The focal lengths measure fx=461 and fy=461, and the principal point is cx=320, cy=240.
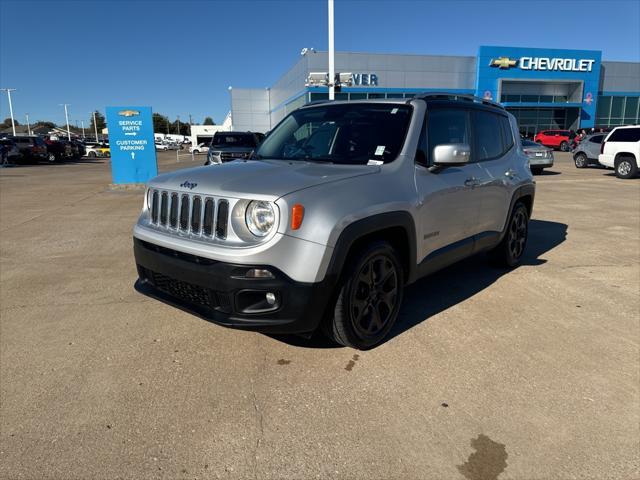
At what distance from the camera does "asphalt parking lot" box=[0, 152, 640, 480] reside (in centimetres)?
233

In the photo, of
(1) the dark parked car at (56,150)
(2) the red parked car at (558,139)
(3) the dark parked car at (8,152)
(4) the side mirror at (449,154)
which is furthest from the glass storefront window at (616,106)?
(4) the side mirror at (449,154)

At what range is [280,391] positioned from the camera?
114 inches

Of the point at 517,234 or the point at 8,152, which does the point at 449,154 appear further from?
the point at 8,152

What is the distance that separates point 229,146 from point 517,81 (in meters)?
41.1

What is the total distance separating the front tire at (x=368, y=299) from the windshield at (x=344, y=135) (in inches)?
30.4

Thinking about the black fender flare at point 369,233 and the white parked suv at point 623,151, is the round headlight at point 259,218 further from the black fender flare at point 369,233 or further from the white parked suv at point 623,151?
Answer: the white parked suv at point 623,151

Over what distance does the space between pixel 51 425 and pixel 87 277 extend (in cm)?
289

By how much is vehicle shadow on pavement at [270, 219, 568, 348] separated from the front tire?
9.8 inches

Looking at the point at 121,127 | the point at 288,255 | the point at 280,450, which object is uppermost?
the point at 121,127

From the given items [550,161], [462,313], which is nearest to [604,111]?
[550,161]

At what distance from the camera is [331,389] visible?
292cm

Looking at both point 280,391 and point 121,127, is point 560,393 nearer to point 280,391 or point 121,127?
point 280,391

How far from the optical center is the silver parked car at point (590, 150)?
19509 millimetres

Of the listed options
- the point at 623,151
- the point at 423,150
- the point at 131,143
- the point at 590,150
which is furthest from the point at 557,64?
the point at 423,150
